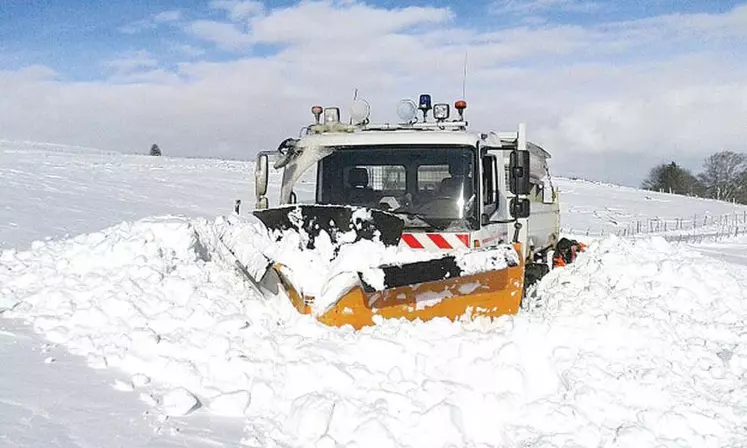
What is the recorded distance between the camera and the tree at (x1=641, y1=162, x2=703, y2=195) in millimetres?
77750

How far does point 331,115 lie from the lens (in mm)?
7297

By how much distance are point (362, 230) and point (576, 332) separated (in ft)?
6.47

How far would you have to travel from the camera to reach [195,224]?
7.57 metres

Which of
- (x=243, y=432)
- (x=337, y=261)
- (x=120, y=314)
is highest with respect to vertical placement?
(x=337, y=261)

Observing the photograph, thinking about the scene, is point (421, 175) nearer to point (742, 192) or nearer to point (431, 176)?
point (431, 176)


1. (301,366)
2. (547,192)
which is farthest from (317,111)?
(547,192)

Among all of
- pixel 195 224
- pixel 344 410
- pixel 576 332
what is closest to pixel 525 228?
pixel 576 332

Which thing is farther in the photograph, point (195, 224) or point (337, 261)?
point (195, 224)

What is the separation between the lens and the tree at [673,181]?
77.8 meters

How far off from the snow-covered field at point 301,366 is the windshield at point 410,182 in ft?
1.76

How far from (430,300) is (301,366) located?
5.52 ft

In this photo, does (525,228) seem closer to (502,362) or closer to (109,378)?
(502,362)

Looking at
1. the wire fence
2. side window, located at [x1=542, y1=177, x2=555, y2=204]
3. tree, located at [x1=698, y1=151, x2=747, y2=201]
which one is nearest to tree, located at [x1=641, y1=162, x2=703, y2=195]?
tree, located at [x1=698, y1=151, x2=747, y2=201]

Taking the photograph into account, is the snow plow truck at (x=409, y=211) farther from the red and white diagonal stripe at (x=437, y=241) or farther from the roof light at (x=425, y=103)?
the roof light at (x=425, y=103)
